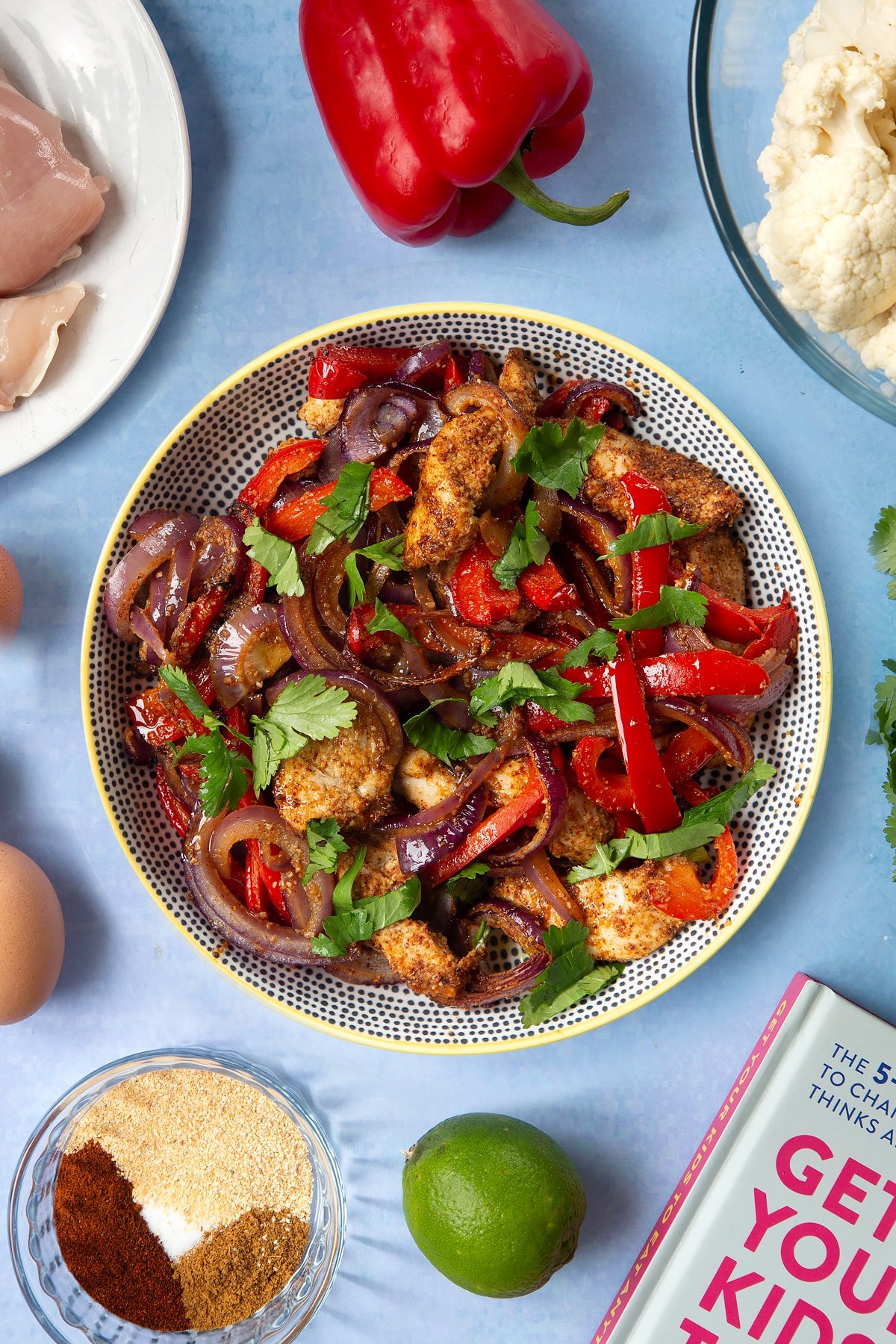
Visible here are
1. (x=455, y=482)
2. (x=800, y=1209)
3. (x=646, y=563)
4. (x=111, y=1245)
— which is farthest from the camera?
(x=111, y=1245)

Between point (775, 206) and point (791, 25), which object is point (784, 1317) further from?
point (791, 25)

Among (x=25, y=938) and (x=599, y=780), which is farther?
(x=25, y=938)

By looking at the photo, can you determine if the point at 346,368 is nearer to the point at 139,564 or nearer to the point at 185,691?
the point at 139,564

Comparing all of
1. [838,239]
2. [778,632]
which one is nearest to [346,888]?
[778,632]

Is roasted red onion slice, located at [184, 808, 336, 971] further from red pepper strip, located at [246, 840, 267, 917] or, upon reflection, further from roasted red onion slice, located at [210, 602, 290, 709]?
roasted red onion slice, located at [210, 602, 290, 709]

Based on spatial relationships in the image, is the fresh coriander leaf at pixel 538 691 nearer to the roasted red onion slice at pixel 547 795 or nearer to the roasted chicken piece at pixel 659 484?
the roasted red onion slice at pixel 547 795

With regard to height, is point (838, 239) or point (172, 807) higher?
point (838, 239)
